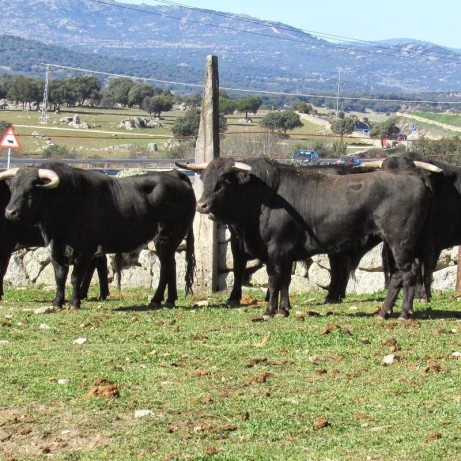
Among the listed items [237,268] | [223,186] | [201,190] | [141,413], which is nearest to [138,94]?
[201,190]

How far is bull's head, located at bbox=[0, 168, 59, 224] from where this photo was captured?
14737 mm

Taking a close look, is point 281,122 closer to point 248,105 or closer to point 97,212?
point 248,105

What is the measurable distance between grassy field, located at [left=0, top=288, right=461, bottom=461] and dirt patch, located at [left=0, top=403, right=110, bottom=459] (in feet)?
0.05

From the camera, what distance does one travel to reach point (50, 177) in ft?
48.7

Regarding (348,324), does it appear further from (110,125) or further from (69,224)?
(110,125)

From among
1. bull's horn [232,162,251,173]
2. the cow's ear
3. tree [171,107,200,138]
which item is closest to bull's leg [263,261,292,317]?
the cow's ear

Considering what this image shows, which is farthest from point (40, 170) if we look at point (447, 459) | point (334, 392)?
point (447, 459)

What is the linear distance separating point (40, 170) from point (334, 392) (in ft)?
21.6

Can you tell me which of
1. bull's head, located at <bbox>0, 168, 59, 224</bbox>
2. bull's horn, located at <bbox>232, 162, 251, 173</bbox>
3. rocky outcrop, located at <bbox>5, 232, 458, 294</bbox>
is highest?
bull's horn, located at <bbox>232, 162, 251, 173</bbox>

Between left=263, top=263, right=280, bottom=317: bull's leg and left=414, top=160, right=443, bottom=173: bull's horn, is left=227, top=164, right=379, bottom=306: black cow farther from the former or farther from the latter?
left=263, top=263, right=280, bottom=317: bull's leg

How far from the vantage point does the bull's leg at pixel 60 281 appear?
49.0 feet

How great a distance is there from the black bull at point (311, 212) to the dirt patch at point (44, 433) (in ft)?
16.6

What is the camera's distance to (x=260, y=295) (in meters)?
16.9

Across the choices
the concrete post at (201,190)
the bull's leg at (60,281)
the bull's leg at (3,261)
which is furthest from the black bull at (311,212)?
the bull's leg at (3,261)
